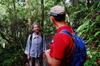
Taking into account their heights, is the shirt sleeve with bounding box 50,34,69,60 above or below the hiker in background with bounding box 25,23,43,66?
above

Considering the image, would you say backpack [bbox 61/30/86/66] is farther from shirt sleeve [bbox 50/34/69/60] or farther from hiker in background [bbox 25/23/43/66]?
hiker in background [bbox 25/23/43/66]

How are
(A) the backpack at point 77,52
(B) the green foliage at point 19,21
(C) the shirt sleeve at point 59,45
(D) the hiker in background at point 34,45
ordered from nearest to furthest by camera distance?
(C) the shirt sleeve at point 59,45
(A) the backpack at point 77,52
(D) the hiker in background at point 34,45
(B) the green foliage at point 19,21

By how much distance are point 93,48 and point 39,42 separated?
2.76 metres

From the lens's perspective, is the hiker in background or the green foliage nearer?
the hiker in background

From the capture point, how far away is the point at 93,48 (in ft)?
34.1

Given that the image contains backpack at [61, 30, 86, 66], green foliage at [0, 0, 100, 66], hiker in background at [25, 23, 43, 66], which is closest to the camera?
backpack at [61, 30, 86, 66]

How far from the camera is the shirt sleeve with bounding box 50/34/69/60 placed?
4555 mm

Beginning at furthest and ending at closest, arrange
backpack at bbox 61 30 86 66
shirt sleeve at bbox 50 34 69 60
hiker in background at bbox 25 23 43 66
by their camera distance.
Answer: hiker in background at bbox 25 23 43 66, backpack at bbox 61 30 86 66, shirt sleeve at bbox 50 34 69 60

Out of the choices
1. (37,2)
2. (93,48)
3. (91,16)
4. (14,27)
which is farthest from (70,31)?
(37,2)

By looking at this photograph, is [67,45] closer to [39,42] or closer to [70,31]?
[70,31]

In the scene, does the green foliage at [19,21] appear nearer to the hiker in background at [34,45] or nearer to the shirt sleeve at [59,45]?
the hiker in background at [34,45]

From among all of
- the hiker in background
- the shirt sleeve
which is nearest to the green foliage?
the hiker in background

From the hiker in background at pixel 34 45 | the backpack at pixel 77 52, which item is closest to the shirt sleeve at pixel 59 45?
the backpack at pixel 77 52

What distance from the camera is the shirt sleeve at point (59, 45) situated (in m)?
4.55
